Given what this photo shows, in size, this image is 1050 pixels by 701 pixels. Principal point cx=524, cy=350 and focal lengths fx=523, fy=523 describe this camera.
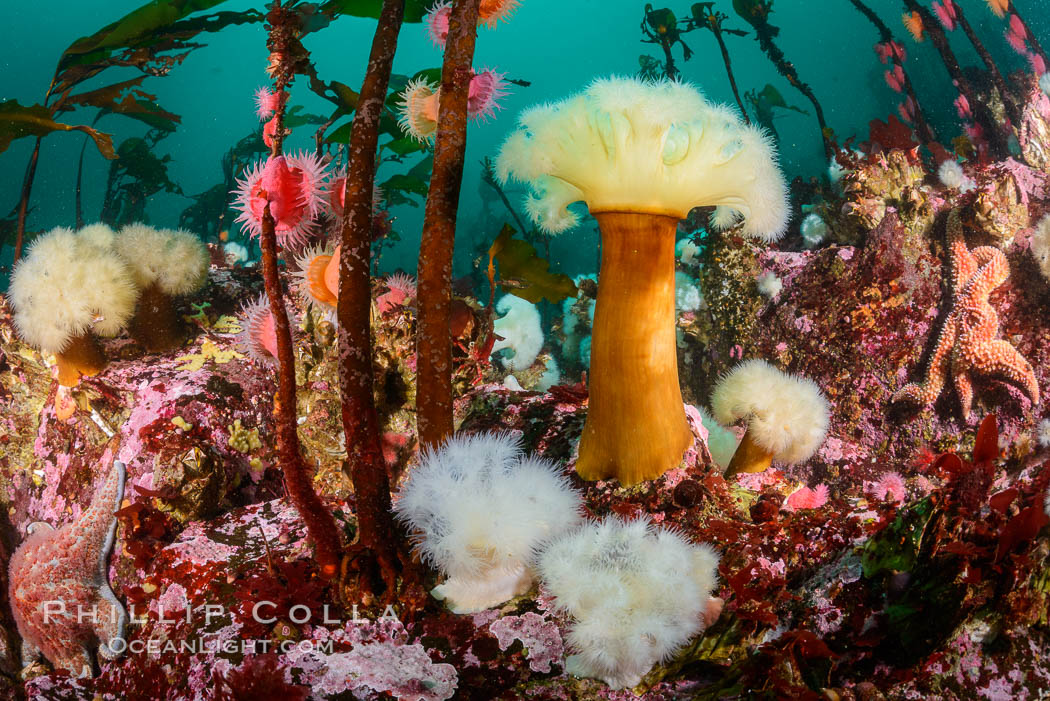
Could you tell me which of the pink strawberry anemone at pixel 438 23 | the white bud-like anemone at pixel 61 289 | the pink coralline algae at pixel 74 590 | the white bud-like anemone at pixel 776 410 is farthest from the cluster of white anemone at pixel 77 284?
the white bud-like anemone at pixel 776 410

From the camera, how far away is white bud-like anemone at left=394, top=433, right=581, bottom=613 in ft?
4.21

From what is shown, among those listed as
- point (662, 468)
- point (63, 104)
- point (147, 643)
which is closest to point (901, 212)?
point (662, 468)

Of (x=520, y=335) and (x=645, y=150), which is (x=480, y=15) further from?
(x=520, y=335)

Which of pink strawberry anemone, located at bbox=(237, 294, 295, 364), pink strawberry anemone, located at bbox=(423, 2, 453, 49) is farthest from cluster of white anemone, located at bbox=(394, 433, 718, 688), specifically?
pink strawberry anemone, located at bbox=(423, 2, 453, 49)

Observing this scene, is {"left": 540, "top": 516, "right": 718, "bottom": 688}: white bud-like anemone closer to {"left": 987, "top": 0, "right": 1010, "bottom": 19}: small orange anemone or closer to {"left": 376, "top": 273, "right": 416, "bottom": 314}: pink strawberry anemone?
{"left": 376, "top": 273, "right": 416, "bottom": 314}: pink strawberry anemone

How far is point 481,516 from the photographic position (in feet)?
4.18

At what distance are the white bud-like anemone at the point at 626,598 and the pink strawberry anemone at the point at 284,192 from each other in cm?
118

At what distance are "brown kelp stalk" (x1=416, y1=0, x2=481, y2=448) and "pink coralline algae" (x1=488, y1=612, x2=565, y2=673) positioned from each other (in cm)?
52

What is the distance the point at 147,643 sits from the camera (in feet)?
5.12

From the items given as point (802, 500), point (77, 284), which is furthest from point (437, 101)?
point (802, 500)

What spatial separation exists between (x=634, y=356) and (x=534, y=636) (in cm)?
91

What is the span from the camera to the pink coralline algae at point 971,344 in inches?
154

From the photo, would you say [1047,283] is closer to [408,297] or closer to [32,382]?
[408,297]

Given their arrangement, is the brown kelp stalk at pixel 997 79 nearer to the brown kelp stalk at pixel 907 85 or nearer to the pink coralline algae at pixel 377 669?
the brown kelp stalk at pixel 907 85
